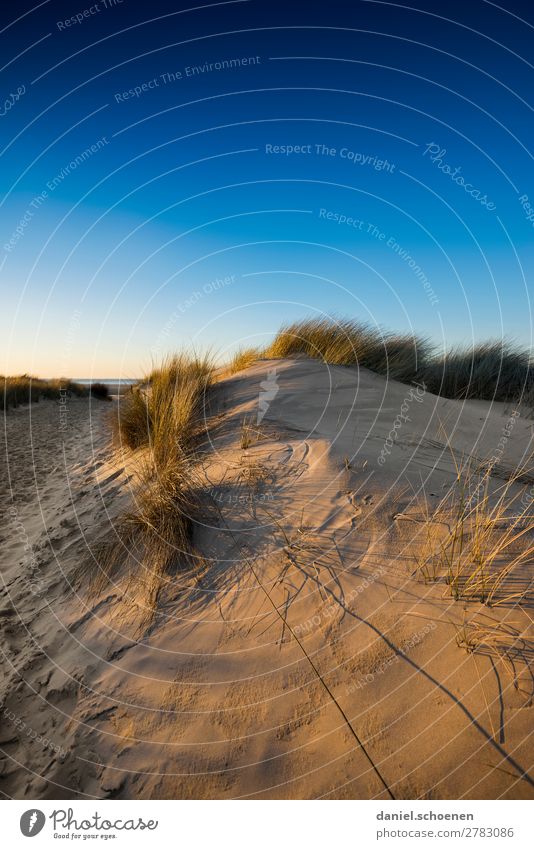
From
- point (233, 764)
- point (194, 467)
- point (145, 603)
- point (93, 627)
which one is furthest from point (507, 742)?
point (194, 467)

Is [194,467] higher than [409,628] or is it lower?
higher

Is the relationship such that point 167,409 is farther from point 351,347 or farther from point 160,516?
point 351,347

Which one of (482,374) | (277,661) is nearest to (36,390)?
(482,374)

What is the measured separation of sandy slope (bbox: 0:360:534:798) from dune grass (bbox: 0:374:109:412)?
923cm

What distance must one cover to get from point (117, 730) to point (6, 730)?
0.65m

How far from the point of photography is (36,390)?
17031 mm

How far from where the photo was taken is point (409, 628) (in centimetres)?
199

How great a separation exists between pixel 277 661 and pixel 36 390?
17657mm

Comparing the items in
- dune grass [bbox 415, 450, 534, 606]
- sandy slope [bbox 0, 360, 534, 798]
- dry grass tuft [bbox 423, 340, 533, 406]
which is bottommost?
sandy slope [bbox 0, 360, 534, 798]

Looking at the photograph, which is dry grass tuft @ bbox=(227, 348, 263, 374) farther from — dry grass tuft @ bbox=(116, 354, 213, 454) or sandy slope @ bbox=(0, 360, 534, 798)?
sandy slope @ bbox=(0, 360, 534, 798)

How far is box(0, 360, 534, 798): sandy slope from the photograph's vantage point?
1.63 meters

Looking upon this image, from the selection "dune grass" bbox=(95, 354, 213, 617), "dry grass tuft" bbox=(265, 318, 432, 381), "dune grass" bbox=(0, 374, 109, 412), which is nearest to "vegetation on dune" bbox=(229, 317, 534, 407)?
"dry grass tuft" bbox=(265, 318, 432, 381)

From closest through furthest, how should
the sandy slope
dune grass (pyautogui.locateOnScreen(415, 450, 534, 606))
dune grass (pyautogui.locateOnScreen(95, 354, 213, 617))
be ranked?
1. the sandy slope
2. dune grass (pyautogui.locateOnScreen(415, 450, 534, 606))
3. dune grass (pyautogui.locateOnScreen(95, 354, 213, 617))

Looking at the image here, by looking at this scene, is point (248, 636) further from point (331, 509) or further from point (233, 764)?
point (331, 509)
